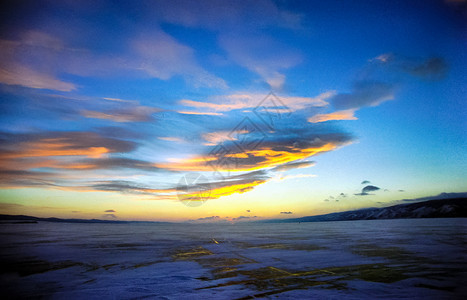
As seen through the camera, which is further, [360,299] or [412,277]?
[412,277]

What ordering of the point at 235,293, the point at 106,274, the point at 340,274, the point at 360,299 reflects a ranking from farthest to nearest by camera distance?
the point at 106,274 < the point at 340,274 < the point at 235,293 < the point at 360,299

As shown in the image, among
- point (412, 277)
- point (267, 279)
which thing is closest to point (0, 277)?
point (267, 279)

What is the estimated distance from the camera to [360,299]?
6.40m

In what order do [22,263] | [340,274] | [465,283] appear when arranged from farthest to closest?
[22,263] < [340,274] < [465,283]

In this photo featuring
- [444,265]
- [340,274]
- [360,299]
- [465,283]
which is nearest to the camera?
[360,299]

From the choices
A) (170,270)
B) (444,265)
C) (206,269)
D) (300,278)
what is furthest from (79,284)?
(444,265)

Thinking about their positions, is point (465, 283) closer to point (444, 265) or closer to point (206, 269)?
point (444, 265)

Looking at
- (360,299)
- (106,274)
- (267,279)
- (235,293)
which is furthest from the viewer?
(106,274)

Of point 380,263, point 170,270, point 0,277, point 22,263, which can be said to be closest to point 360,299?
point 380,263

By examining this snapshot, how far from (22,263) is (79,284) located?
675 cm

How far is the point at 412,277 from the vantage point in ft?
28.2

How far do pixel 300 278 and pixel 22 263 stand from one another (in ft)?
43.3

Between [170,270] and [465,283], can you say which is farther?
[170,270]

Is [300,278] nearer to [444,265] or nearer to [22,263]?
[444,265]
